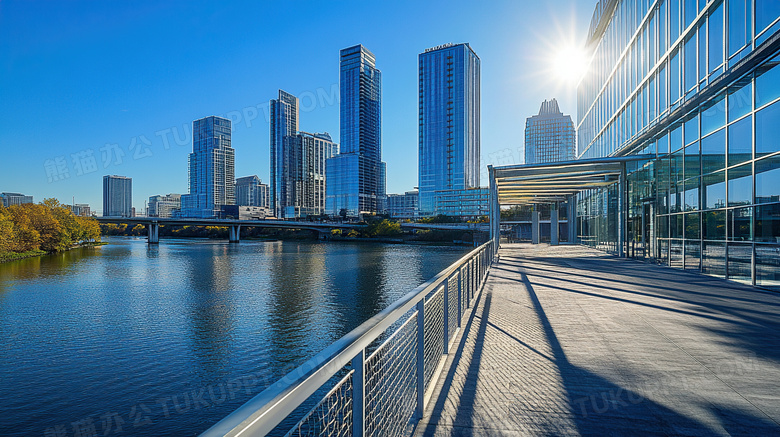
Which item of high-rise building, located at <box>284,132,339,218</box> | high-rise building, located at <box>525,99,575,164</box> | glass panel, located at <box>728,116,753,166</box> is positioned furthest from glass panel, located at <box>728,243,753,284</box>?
high-rise building, located at <box>284,132,339,218</box>

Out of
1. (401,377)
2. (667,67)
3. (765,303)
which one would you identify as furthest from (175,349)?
(667,67)

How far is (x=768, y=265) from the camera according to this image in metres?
9.44

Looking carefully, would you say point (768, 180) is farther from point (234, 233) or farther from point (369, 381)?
point (234, 233)

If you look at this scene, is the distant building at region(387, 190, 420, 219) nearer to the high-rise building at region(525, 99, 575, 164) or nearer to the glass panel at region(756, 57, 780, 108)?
the high-rise building at region(525, 99, 575, 164)

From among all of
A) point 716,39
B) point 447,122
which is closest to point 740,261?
point 716,39

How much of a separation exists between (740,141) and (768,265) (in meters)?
3.08

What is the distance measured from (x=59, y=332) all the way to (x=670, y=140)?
1968 cm

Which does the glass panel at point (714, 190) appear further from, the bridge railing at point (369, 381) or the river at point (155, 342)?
the river at point (155, 342)

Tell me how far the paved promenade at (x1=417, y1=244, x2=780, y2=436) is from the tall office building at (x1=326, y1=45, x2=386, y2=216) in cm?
13185

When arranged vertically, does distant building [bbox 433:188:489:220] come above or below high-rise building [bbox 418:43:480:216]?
below

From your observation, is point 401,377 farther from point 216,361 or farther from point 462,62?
point 462,62

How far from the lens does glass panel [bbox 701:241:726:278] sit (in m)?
11.3

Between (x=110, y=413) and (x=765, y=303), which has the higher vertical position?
(x=765, y=303)

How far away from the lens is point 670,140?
48.3 feet
